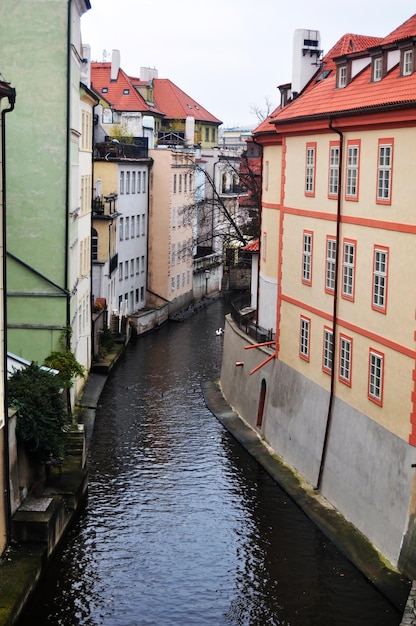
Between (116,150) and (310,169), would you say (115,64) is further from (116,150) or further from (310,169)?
(310,169)

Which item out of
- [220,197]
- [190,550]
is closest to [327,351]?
[190,550]

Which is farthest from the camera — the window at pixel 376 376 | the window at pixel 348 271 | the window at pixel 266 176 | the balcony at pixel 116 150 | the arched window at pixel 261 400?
the balcony at pixel 116 150

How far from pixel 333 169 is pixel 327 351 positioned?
4.93 meters

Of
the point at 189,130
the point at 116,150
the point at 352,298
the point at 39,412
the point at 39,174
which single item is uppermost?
the point at 189,130

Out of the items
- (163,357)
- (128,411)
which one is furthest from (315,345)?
(163,357)

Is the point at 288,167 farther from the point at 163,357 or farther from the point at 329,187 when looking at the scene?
the point at 163,357

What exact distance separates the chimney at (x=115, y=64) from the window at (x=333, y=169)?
59314 mm

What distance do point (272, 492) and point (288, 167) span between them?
33.1 feet

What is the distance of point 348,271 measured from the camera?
29.2 m

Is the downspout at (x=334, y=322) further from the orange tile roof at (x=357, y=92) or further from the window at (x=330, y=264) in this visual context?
the orange tile roof at (x=357, y=92)

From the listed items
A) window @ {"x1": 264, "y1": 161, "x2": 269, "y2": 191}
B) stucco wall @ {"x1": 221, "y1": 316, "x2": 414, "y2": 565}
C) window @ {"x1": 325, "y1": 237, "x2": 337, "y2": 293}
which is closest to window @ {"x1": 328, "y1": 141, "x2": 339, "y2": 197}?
window @ {"x1": 325, "y1": 237, "x2": 337, "y2": 293}

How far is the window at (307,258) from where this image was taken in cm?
3253

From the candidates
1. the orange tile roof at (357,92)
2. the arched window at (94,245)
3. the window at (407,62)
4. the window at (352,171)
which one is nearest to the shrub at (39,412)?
the window at (352,171)

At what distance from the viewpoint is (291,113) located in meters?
33.8
